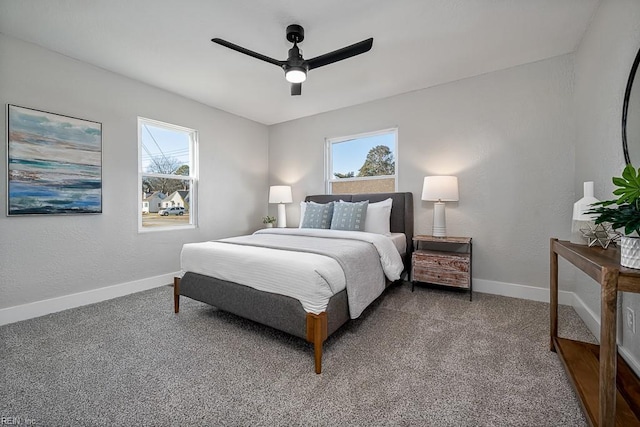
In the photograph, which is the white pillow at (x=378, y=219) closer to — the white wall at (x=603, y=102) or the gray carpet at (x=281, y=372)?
the gray carpet at (x=281, y=372)

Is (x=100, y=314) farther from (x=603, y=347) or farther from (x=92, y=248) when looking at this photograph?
(x=603, y=347)

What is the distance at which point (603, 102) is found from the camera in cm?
206

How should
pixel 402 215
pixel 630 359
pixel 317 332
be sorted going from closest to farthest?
pixel 630 359
pixel 317 332
pixel 402 215

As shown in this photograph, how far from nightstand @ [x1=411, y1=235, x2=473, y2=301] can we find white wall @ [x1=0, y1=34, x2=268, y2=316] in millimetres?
3079

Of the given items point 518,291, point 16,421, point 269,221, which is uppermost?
point 269,221

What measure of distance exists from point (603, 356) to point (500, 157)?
8.54 ft

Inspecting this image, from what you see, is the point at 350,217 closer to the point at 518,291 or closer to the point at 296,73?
the point at 296,73

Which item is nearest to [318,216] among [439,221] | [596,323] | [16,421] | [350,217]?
[350,217]

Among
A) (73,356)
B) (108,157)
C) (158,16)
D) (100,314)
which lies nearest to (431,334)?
(73,356)

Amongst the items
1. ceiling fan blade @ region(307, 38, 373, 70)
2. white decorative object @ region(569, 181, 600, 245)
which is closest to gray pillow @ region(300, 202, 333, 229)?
ceiling fan blade @ region(307, 38, 373, 70)

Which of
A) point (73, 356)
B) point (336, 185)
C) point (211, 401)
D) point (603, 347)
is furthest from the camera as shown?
point (336, 185)

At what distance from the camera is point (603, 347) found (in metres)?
1.04

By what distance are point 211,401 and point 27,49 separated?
11.7 ft

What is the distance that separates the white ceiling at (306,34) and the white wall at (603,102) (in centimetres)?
28
